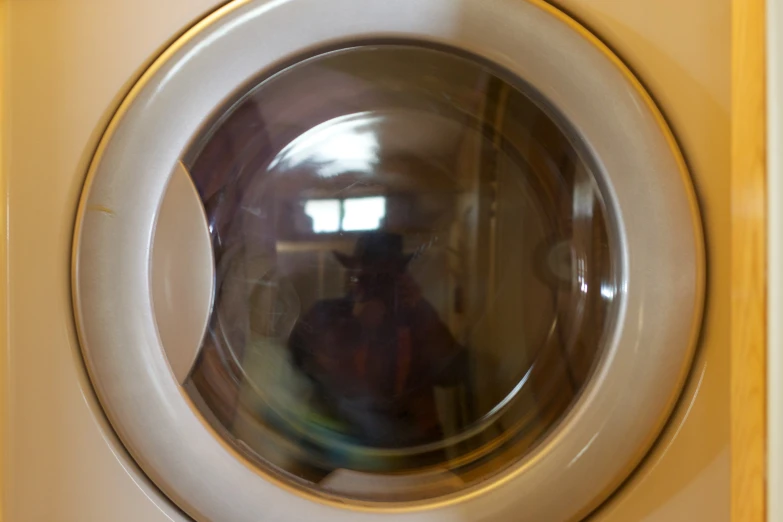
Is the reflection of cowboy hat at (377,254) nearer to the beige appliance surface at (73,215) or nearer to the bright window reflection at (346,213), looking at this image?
the bright window reflection at (346,213)

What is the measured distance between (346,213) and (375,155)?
0.06 m

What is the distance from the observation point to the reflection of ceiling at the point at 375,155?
21.1 inches

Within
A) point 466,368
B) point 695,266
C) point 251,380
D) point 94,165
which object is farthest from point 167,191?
point 695,266

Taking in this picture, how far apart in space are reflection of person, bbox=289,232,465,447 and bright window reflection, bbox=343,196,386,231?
11mm

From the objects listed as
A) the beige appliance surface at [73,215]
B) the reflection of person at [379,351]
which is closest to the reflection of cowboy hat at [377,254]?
the reflection of person at [379,351]

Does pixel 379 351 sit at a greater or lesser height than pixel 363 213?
lesser

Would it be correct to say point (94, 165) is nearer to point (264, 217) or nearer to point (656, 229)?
point (264, 217)

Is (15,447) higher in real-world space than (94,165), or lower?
lower

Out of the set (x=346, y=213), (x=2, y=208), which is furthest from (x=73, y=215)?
(x=346, y=213)

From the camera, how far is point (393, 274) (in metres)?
0.53

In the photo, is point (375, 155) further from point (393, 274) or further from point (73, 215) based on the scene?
point (73, 215)

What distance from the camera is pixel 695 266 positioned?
1.52 ft

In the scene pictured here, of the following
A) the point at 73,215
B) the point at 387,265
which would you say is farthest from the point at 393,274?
the point at 73,215

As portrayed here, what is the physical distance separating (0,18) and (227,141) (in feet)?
0.66
